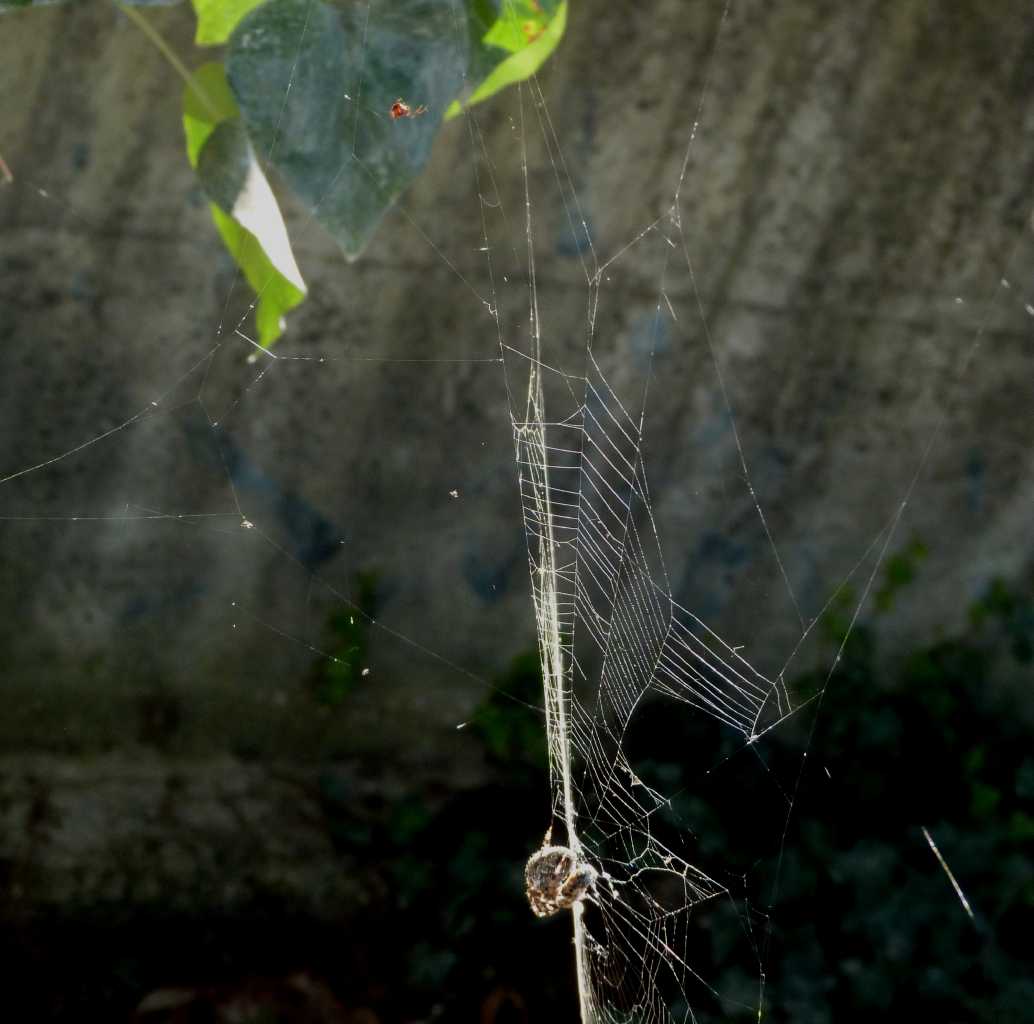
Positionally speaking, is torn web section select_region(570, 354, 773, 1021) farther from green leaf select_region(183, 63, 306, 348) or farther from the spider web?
green leaf select_region(183, 63, 306, 348)

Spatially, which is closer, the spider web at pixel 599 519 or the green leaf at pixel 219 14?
the green leaf at pixel 219 14

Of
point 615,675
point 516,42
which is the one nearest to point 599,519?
point 615,675

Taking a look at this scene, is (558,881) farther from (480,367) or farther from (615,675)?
(480,367)

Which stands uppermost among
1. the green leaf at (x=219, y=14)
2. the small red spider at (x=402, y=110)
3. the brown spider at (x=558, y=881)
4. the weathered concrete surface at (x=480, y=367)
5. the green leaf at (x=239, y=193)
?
the green leaf at (x=219, y=14)

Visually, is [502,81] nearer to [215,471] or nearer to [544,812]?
[215,471]

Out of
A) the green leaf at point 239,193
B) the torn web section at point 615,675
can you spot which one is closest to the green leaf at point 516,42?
the green leaf at point 239,193

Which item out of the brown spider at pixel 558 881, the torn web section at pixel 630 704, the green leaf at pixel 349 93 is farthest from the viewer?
the torn web section at pixel 630 704

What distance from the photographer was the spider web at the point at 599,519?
6.01ft

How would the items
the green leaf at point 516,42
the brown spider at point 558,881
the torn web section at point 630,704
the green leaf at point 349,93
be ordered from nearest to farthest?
the green leaf at point 349,93 < the green leaf at point 516,42 < the brown spider at point 558,881 < the torn web section at point 630,704

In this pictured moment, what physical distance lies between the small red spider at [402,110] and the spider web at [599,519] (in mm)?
848

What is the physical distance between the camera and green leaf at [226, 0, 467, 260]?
2.97ft

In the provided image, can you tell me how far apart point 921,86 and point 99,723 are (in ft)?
5.57

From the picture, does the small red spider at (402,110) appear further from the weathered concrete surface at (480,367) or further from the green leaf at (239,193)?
the weathered concrete surface at (480,367)

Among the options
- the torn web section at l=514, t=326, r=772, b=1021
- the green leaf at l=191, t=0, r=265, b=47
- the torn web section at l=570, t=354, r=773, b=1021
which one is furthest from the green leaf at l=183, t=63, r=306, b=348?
the torn web section at l=570, t=354, r=773, b=1021
